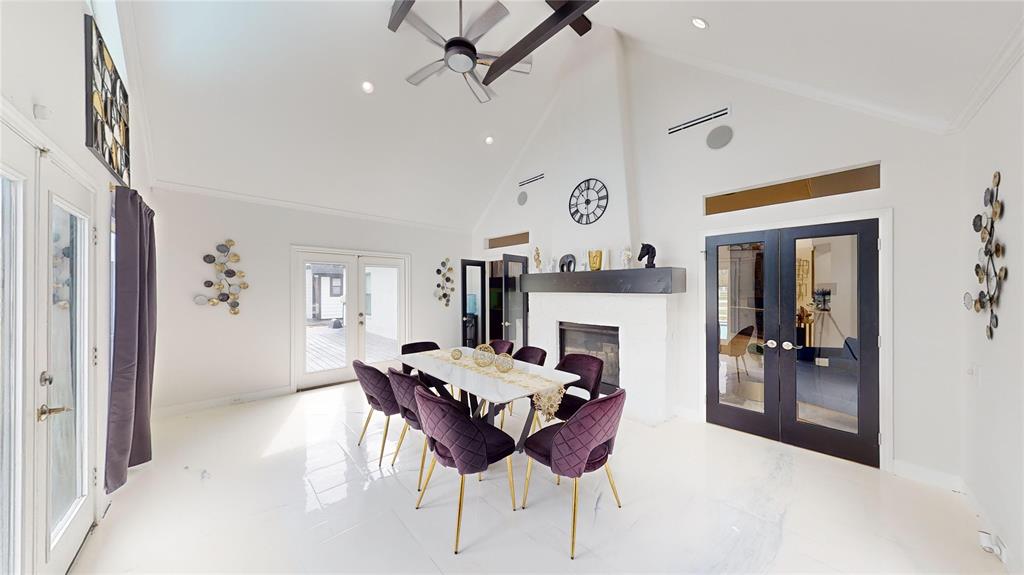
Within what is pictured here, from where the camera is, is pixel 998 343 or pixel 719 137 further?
pixel 719 137

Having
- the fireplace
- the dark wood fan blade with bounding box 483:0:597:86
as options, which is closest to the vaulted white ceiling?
the dark wood fan blade with bounding box 483:0:597:86

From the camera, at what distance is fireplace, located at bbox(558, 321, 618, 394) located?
4297 millimetres

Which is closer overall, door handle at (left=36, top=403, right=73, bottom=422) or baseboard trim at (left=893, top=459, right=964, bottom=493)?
door handle at (left=36, top=403, right=73, bottom=422)

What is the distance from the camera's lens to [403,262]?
5.73m

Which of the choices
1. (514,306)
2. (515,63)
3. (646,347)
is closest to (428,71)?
(515,63)

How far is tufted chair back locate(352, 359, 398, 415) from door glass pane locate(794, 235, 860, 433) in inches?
136

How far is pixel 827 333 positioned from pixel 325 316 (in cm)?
561

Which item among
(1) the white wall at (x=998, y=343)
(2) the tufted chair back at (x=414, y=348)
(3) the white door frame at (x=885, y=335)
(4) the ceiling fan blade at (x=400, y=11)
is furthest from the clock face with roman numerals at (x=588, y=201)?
(1) the white wall at (x=998, y=343)

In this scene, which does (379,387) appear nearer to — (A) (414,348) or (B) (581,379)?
(A) (414,348)

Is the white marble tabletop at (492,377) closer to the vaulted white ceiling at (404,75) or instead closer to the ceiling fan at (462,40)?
the ceiling fan at (462,40)

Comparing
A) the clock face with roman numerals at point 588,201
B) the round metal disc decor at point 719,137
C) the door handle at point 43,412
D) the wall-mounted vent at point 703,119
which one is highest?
the wall-mounted vent at point 703,119

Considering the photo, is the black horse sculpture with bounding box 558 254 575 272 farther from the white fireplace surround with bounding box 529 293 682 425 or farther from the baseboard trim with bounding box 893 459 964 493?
the baseboard trim with bounding box 893 459 964 493

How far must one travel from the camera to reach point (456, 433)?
1.92 metres

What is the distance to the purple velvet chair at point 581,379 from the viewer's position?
2867 millimetres
